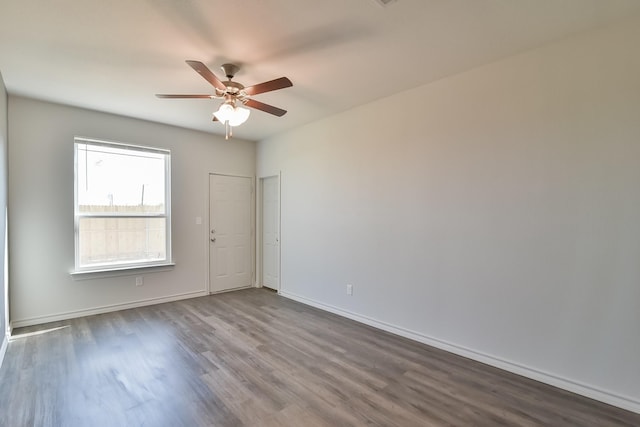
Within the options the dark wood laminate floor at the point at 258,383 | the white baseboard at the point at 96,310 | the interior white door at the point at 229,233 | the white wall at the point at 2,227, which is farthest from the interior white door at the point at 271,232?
the white wall at the point at 2,227

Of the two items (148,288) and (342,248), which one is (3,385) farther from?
(342,248)

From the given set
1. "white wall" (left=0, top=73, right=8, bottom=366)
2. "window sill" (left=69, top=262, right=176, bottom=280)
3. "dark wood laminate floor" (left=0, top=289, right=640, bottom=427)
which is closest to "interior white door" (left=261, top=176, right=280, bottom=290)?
"window sill" (left=69, top=262, right=176, bottom=280)

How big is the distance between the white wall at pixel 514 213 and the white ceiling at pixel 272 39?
307mm

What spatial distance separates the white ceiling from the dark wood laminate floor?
2.68 metres

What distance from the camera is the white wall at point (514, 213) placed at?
7.03ft

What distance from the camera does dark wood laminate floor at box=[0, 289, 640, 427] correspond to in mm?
2017

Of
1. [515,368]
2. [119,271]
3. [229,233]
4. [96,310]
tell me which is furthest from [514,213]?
[96,310]

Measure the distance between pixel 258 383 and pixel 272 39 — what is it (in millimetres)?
2702

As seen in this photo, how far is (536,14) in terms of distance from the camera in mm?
2043

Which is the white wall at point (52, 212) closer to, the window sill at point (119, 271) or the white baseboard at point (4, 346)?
the window sill at point (119, 271)

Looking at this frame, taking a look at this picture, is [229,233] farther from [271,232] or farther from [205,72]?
[205,72]

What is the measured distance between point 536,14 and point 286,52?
180 centimetres

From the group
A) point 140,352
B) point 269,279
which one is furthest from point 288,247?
point 140,352

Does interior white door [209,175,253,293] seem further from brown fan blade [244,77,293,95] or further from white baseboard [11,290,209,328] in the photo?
brown fan blade [244,77,293,95]
